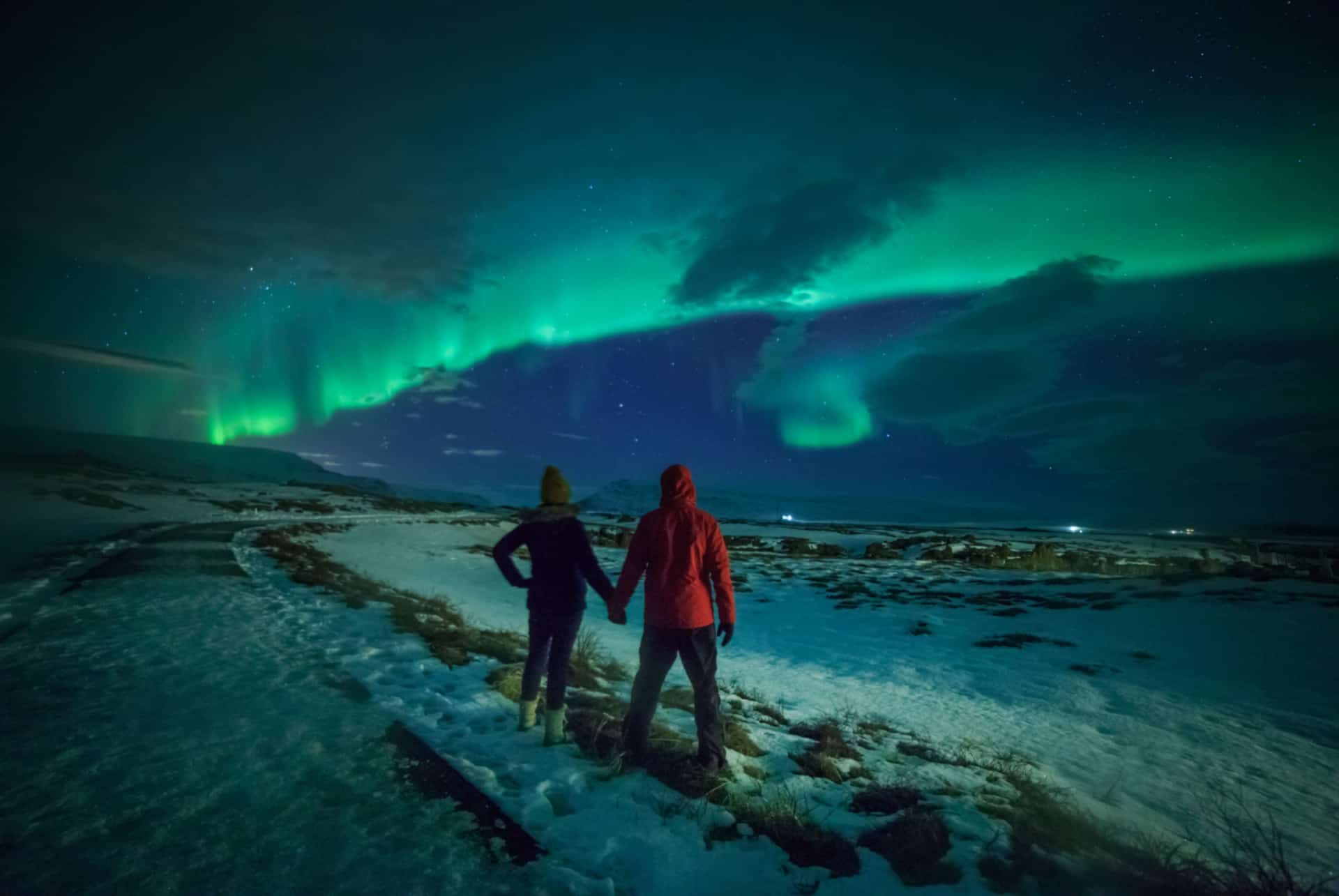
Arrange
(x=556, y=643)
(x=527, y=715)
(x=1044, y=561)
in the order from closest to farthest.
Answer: (x=556, y=643) → (x=527, y=715) → (x=1044, y=561)

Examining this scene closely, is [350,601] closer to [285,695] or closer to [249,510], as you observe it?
[285,695]

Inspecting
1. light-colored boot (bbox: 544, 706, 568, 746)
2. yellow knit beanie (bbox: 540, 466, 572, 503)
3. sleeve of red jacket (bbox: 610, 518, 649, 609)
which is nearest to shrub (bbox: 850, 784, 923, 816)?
sleeve of red jacket (bbox: 610, 518, 649, 609)

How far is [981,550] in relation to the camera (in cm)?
3094

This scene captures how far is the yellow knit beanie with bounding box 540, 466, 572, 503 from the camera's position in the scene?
527cm

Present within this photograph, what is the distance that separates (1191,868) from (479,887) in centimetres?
436

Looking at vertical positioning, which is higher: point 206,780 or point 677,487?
point 677,487

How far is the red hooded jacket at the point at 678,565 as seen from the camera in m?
4.69

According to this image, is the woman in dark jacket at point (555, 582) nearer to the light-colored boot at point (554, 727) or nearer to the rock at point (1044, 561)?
the light-colored boot at point (554, 727)

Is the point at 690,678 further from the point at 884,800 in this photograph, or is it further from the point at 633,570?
the point at 884,800

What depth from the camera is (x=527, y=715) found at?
17.8ft

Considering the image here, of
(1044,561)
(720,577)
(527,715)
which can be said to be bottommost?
(1044,561)

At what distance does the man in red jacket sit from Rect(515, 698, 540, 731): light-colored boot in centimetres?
108

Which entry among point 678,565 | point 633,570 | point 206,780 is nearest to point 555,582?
point 633,570

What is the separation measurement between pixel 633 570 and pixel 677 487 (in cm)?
80
